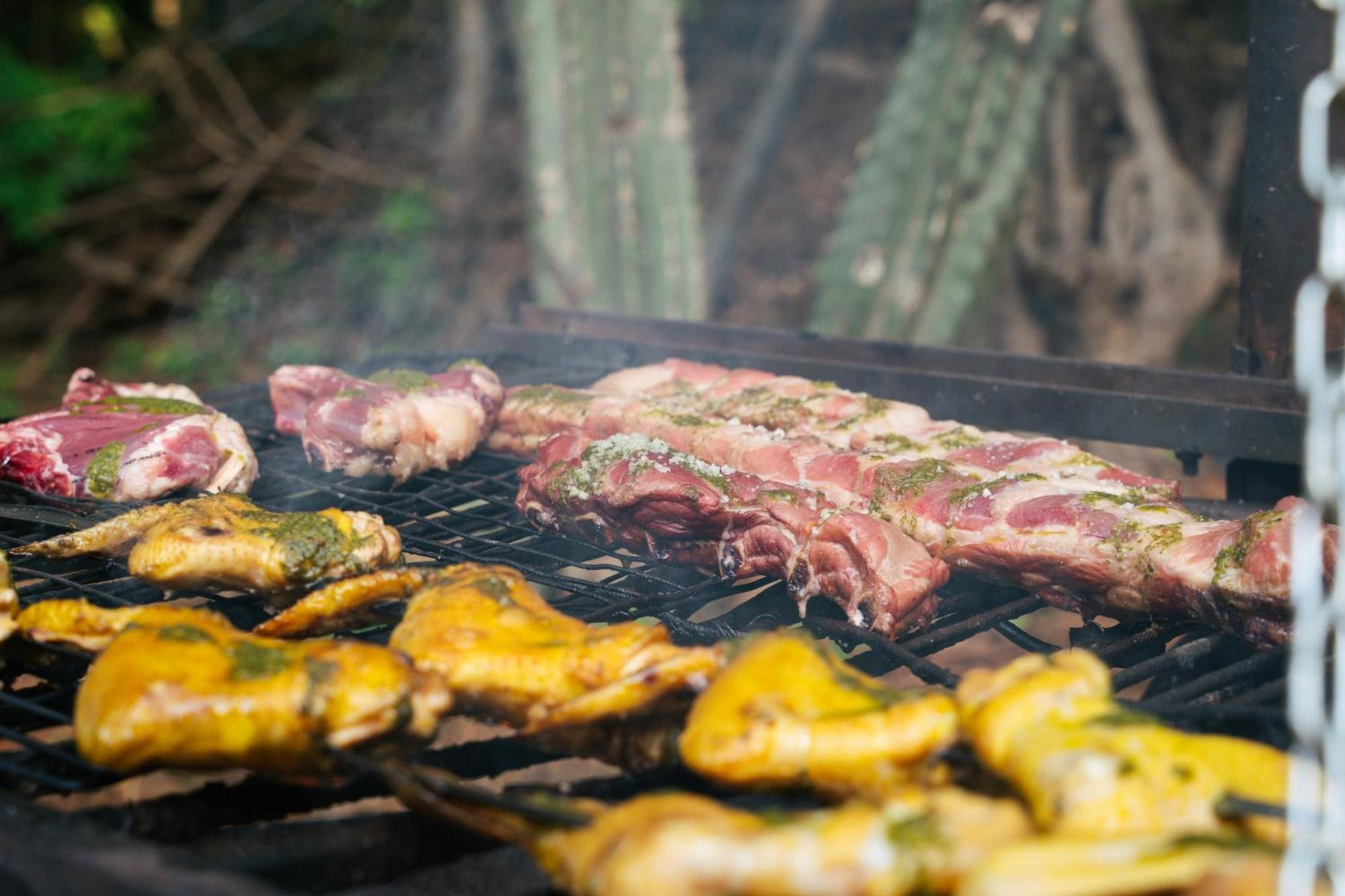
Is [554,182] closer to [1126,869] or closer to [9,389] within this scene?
[9,389]

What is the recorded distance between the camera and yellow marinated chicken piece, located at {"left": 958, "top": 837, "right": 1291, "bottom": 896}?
4.46ft

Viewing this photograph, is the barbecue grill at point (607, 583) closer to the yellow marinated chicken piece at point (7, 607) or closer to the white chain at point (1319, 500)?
the yellow marinated chicken piece at point (7, 607)

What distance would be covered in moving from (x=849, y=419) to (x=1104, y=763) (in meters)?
2.26

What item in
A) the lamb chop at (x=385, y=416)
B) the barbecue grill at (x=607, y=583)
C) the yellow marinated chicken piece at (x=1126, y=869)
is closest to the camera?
the yellow marinated chicken piece at (x=1126, y=869)

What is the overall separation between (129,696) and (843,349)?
128 inches

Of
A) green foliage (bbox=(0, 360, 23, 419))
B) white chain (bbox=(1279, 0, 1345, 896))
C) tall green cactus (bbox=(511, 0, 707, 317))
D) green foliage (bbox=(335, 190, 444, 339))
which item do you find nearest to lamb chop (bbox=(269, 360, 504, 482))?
white chain (bbox=(1279, 0, 1345, 896))

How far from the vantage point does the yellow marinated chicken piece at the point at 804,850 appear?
1501mm

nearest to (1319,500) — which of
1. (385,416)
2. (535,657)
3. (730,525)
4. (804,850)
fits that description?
(804,850)

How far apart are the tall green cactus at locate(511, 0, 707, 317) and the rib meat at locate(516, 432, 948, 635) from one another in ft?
16.9

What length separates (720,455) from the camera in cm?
368

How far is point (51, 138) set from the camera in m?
10.4

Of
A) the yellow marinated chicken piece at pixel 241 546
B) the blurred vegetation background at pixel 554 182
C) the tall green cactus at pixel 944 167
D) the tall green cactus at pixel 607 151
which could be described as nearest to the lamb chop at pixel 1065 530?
the yellow marinated chicken piece at pixel 241 546

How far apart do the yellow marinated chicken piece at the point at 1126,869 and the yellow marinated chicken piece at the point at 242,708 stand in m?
1.09

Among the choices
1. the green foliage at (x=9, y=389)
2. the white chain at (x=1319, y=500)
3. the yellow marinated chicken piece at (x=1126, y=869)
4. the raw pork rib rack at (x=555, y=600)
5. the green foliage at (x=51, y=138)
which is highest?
the green foliage at (x=51, y=138)
